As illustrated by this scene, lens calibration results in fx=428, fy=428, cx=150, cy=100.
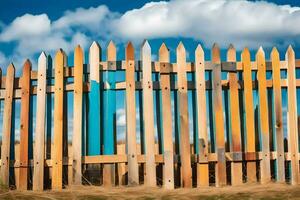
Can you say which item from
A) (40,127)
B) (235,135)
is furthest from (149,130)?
(40,127)

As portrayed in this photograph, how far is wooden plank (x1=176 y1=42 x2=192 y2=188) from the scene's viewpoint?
675 centimetres

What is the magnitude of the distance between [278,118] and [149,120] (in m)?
2.20

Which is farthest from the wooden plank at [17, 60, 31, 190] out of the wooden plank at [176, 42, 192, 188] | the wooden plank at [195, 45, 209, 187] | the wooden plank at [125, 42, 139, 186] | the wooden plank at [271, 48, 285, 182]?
the wooden plank at [271, 48, 285, 182]

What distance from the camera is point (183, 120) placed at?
6824mm

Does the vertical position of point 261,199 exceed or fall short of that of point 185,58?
it falls short

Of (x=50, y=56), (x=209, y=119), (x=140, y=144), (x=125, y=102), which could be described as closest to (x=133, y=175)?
(x=140, y=144)

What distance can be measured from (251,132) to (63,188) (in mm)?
3187

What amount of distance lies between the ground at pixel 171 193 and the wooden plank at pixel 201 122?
31 cm

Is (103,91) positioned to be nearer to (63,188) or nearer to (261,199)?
(63,188)

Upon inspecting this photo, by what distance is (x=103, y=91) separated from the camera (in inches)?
273

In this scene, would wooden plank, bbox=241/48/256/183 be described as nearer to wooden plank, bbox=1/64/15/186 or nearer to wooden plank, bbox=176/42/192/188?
wooden plank, bbox=176/42/192/188

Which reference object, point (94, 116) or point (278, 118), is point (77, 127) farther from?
point (278, 118)

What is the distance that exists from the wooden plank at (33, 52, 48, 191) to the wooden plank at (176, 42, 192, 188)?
221 centimetres

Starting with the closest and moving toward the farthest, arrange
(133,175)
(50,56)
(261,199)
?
(261,199) → (133,175) → (50,56)
